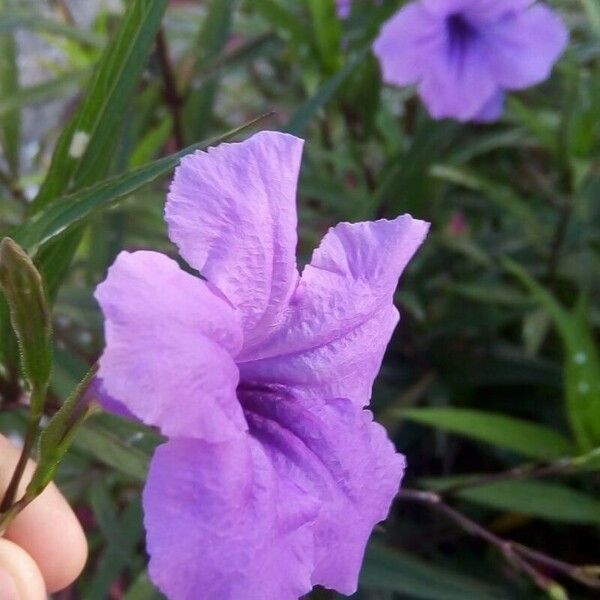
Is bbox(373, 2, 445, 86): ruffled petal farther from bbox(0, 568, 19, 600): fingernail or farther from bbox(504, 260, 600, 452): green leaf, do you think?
A: bbox(0, 568, 19, 600): fingernail

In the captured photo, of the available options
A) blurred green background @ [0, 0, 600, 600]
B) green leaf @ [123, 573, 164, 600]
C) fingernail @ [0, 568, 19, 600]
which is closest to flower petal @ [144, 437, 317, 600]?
fingernail @ [0, 568, 19, 600]

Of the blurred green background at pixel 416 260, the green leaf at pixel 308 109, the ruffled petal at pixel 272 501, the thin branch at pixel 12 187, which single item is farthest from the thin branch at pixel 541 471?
the thin branch at pixel 12 187

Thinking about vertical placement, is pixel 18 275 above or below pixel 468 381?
above

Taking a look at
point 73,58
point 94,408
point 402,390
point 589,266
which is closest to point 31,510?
point 94,408

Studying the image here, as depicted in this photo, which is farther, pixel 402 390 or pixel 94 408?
pixel 402 390

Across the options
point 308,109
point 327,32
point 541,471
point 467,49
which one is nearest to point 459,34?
point 467,49

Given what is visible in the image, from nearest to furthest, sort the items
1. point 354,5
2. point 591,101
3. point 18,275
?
point 18,275 < point 591,101 < point 354,5

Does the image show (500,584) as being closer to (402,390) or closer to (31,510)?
(402,390)

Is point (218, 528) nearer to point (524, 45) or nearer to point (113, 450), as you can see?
point (113, 450)
